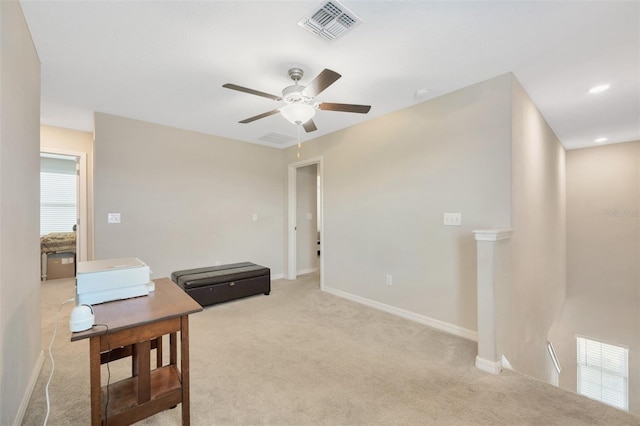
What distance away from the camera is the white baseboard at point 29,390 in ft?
5.09

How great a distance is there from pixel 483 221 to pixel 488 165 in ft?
1.76

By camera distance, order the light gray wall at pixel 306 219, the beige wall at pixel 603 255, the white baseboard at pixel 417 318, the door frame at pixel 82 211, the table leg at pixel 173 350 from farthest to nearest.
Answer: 1. the light gray wall at pixel 306 219
2. the beige wall at pixel 603 255
3. the door frame at pixel 82 211
4. the white baseboard at pixel 417 318
5. the table leg at pixel 173 350

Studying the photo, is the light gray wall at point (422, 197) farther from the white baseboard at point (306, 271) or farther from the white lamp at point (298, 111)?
the white lamp at point (298, 111)

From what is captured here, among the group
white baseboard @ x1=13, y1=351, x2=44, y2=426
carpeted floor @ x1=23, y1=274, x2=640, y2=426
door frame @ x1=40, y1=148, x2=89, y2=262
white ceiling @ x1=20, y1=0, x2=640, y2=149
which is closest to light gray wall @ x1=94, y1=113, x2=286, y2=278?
white ceiling @ x1=20, y1=0, x2=640, y2=149

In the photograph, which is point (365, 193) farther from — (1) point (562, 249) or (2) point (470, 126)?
(1) point (562, 249)

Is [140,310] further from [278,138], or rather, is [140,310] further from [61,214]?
[61,214]

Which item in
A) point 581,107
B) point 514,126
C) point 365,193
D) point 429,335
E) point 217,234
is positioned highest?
point 581,107

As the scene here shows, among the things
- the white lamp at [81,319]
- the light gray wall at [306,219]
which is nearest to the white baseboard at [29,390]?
the white lamp at [81,319]

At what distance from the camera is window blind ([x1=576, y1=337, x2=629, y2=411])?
16.0ft

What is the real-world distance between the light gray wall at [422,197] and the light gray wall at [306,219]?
1.23 m

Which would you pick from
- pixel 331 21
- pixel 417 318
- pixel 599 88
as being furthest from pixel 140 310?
Answer: pixel 599 88

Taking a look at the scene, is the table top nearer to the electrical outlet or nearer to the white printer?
the white printer

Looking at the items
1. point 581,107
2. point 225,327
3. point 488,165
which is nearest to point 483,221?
point 488,165

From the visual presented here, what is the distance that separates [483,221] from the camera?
8.63 feet
